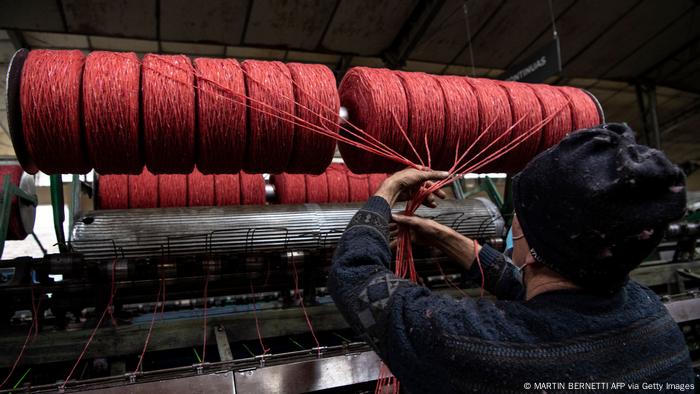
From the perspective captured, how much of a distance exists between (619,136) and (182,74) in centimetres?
129

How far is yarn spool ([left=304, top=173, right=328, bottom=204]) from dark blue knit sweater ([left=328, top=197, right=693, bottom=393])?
2264mm

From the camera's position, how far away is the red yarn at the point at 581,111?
1966 mm

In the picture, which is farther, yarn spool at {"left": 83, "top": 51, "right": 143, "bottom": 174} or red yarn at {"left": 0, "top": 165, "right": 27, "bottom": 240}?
red yarn at {"left": 0, "top": 165, "right": 27, "bottom": 240}

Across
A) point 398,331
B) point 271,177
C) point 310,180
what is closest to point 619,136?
point 398,331

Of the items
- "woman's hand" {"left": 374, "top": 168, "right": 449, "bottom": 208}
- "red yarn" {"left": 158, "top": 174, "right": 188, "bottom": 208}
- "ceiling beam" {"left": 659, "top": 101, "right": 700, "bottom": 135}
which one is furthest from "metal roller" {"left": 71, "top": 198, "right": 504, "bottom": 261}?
"ceiling beam" {"left": 659, "top": 101, "right": 700, "bottom": 135}

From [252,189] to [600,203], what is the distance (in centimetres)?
261

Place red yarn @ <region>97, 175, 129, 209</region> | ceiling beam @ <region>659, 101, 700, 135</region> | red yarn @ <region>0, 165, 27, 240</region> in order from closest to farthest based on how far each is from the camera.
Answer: red yarn @ <region>0, 165, 27, 240</region>
red yarn @ <region>97, 175, 129, 209</region>
ceiling beam @ <region>659, 101, 700, 135</region>

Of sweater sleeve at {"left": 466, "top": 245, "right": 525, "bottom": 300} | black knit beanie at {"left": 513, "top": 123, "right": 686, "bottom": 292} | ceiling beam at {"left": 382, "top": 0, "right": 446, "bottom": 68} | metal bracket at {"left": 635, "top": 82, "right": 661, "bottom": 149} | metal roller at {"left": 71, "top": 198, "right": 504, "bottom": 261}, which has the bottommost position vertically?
sweater sleeve at {"left": 466, "top": 245, "right": 525, "bottom": 300}

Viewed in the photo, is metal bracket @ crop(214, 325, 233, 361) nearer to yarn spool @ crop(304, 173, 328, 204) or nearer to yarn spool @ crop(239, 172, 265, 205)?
yarn spool @ crop(239, 172, 265, 205)

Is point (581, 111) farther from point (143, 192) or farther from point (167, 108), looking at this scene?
point (143, 192)

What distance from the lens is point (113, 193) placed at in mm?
2846

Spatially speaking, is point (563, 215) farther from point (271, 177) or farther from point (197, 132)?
point (271, 177)

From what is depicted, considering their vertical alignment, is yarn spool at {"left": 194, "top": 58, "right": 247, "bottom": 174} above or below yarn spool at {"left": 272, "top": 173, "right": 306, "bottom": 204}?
above

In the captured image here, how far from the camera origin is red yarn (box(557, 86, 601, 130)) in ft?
6.45
